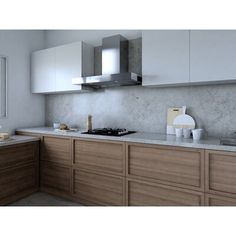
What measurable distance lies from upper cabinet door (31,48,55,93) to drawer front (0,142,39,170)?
3.08 feet

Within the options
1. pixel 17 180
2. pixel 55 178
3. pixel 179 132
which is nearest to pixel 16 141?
pixel 17 180

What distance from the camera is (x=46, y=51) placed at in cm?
310

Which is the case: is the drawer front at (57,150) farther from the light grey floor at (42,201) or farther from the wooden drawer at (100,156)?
the light grey floor at (42,201)

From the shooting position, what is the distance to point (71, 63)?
2.82 meters

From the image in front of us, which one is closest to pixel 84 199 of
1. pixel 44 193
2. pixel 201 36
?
pixel 44 193

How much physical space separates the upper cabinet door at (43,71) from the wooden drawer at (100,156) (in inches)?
46.9

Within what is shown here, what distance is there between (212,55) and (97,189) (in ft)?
6.15

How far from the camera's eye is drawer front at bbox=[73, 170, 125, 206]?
2168 millimetres

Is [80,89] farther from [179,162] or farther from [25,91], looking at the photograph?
[179,162]

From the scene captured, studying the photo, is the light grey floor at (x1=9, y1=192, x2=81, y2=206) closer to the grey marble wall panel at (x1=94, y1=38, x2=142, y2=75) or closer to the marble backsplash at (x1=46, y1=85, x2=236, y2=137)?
the marble backsplash at (x1=46, y1=85, x2=236, y2=137)

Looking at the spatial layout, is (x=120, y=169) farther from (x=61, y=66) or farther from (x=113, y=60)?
(x=61, y=66)

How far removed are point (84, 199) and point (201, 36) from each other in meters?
2.21

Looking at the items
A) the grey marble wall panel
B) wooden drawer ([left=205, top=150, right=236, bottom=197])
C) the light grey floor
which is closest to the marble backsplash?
the grey marble wall panel
